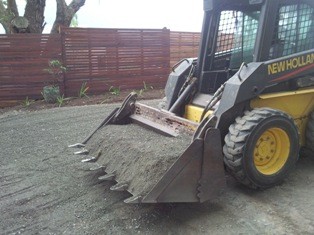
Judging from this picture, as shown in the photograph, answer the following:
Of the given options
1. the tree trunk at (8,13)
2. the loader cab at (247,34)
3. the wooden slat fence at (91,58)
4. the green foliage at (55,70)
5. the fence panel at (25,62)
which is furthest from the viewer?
the tree trunk at (8,13)

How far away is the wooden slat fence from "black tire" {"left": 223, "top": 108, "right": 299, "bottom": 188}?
22.8 ft

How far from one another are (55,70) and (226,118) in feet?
22.2

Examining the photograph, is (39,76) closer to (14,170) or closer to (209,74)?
(14,170)

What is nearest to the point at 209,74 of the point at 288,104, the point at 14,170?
the point at 288,104

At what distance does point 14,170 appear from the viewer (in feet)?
15.1

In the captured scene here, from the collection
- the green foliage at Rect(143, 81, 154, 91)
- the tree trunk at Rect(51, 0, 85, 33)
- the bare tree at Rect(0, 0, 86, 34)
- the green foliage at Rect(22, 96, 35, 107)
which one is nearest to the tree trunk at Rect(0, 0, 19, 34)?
the bare tree at Rect(0, 0, 86, 34)

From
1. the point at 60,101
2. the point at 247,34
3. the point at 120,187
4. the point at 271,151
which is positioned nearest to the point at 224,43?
the point at 247,34

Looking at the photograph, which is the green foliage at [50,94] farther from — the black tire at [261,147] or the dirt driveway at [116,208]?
the black tire at [261,147]

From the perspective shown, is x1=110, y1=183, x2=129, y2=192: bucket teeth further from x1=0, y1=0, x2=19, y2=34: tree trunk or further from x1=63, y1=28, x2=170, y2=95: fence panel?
x1=0, y1=0, x2=19, y2=34: tree trunk

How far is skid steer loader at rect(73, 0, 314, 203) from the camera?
3.28 meters

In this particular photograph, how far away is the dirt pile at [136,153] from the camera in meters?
3.30

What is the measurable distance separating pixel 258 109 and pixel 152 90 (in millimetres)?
7365

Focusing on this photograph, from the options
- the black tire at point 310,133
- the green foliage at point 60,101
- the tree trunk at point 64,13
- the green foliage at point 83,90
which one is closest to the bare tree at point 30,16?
the tree trunk at point 64,13

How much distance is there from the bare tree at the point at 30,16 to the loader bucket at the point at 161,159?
6.79m
